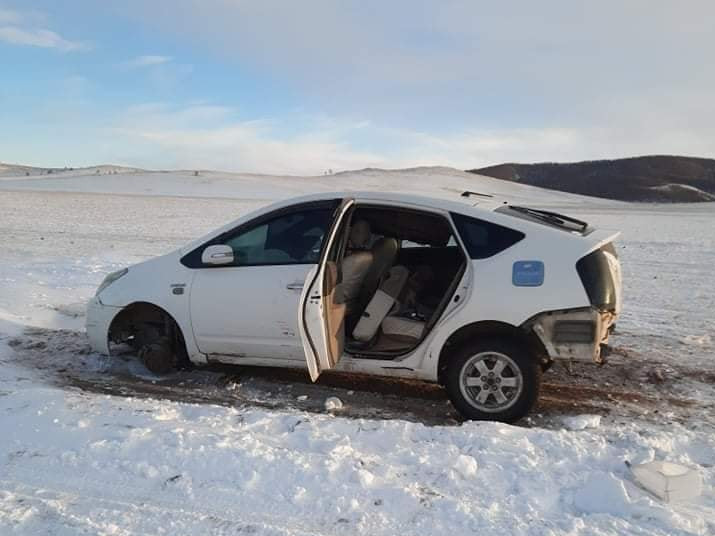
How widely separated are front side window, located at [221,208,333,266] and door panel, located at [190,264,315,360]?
0.09 m

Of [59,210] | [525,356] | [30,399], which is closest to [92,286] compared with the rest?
[30,399]

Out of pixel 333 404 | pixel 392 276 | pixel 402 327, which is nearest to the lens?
pixel 333 404

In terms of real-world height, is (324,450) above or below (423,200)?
below

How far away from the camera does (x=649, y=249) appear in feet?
58.5

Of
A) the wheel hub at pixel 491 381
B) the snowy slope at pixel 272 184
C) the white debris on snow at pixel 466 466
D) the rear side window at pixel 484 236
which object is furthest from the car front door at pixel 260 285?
the snowy slope at pixel 272 184

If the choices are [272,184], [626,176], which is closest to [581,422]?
[272,184]

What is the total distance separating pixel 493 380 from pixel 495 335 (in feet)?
1.10

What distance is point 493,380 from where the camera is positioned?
4.91 metres

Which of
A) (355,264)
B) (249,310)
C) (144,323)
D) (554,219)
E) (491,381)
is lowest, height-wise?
(491,381)

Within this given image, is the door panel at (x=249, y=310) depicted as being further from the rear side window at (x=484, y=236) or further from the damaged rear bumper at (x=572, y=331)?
the damaged rear bumper at (x=572, y=331)

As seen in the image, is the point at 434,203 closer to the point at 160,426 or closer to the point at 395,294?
the point at 395,294

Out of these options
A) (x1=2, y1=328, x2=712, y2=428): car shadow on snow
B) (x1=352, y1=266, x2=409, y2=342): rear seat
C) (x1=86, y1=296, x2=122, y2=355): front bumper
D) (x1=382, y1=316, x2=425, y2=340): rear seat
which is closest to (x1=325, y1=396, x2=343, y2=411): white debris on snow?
(x1=2, y1=328, x2=712, y2=428): car shadow on snow

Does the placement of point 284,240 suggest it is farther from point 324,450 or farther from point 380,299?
point 324,450

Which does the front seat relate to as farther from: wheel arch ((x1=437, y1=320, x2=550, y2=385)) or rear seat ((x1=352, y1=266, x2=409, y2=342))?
wheel arch ((x1=437, y1=320, x2=550, y2=385))
